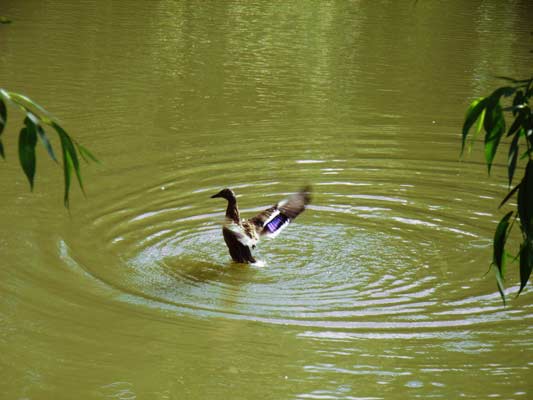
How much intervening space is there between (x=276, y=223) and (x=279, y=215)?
112 mm

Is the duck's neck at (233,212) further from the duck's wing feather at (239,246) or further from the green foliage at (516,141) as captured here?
the green foliage at (516,141)

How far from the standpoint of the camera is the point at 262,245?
7.91 meters

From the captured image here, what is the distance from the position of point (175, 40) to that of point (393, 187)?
28.6 feet

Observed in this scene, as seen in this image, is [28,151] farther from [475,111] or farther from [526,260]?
[526,260]

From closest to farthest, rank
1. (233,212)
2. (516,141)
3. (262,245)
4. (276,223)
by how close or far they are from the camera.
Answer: (516,141) < (233,212) < (276,223) < (262,245)

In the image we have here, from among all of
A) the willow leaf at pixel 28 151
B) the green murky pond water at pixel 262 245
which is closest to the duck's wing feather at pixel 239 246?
the green murky pond water at pixel 262 245

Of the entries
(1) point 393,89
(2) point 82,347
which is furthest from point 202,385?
(1) point 393,89

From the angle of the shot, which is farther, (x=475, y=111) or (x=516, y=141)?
(x=475, y=111)

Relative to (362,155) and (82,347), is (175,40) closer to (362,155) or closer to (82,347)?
(362,155)

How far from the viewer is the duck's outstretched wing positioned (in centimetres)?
766

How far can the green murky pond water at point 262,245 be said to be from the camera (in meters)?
5.63

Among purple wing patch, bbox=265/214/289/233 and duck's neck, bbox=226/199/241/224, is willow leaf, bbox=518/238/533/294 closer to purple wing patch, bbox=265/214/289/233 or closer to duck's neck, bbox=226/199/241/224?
duck's neck, bbox=226/199/241/224

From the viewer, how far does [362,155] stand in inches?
409

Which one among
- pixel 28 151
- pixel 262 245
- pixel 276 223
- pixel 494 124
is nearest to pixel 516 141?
pixel 494 124
